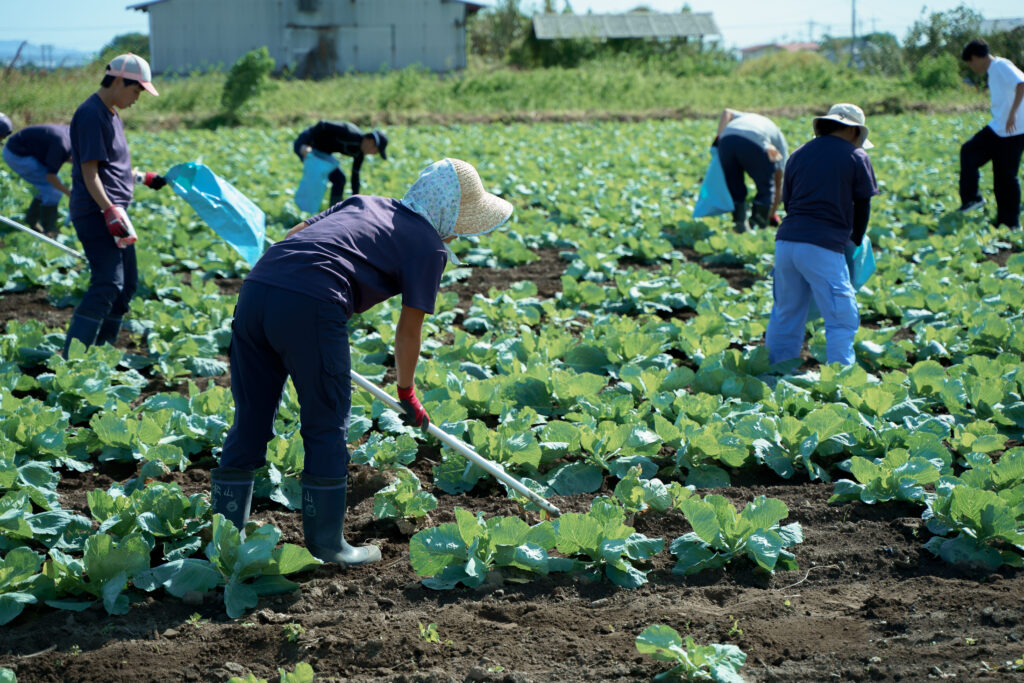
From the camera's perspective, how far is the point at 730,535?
124 inches

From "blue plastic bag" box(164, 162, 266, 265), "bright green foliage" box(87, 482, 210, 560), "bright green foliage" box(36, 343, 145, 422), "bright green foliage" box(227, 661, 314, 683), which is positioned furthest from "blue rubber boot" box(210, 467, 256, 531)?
"bright green foliage" box(36, 343, 145, 422)

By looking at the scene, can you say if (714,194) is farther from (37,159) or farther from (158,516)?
(158,516)

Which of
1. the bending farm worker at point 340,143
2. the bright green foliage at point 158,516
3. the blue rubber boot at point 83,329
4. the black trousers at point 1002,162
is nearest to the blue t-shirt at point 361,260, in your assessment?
the bright green foliage at point 158,516

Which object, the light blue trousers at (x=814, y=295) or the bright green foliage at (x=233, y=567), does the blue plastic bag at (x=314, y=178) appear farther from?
the bright green foliage at (x=233, y=567)

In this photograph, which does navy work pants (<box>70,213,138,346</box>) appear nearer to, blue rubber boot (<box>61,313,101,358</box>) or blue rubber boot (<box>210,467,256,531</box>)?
blue rubber boot (<box>61,313,101,358</box>)

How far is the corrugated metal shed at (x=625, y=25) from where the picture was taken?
1533 inches

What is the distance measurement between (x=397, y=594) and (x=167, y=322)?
145 inches

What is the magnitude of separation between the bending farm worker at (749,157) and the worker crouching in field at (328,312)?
19.4ft

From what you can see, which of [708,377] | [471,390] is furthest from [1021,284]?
[471,390]

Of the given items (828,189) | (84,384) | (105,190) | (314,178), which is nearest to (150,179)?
(105,190)

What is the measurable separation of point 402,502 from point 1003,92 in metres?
7.93

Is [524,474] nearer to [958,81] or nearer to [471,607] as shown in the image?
[471,607]

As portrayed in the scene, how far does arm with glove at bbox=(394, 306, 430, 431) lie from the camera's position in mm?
2998

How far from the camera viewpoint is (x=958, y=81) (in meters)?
27.4
